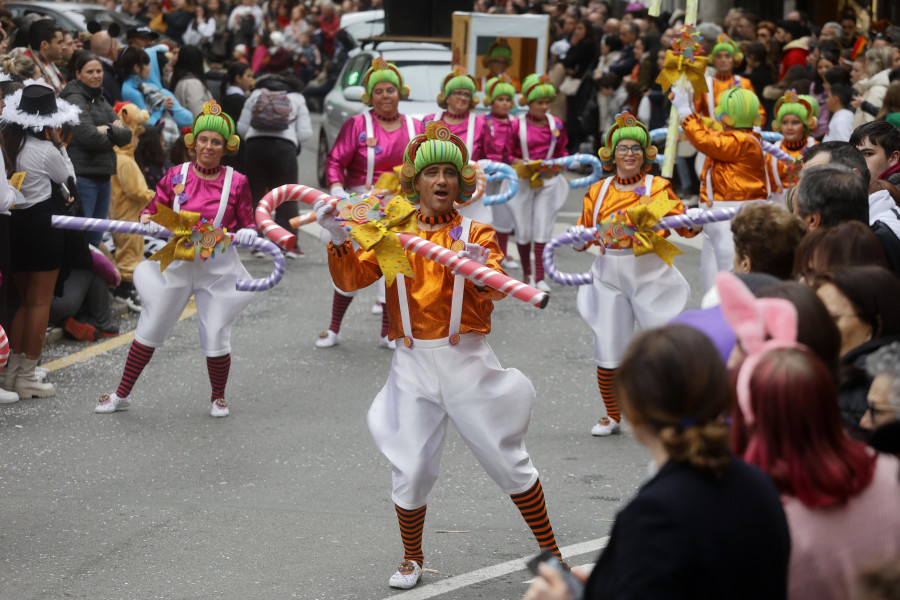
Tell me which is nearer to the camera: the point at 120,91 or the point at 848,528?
the point at 848,528

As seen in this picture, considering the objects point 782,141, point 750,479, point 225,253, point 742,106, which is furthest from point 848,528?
point 782,141

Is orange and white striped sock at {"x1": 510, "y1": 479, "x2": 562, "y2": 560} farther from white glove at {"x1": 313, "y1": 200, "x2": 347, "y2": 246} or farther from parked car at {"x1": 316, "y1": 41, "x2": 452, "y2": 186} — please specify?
parked car at {"x1": 316, "y1": 41, "x2": 452, "y2": 186}

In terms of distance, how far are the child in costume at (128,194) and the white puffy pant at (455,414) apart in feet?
17.9

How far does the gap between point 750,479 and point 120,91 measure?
10420mm

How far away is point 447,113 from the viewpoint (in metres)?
10.1

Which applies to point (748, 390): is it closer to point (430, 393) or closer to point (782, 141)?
point (430, 393)

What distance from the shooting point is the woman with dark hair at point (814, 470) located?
2.50 metres

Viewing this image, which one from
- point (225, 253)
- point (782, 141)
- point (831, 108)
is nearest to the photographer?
point (225, 253)

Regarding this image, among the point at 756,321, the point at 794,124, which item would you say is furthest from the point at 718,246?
the point at 756,321

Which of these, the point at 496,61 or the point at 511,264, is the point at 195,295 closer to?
the point at 511,264

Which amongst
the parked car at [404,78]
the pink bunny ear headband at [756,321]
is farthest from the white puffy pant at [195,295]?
the parked car at [404,78]

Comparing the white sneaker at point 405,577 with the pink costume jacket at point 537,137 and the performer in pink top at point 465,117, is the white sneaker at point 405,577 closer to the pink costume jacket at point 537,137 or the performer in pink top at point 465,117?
the performer in pink top at point 465,117

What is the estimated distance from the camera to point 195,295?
7453mm

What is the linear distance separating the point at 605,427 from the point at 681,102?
8.49 ft
